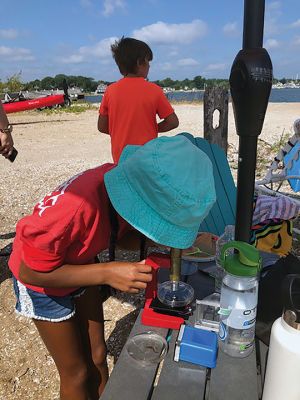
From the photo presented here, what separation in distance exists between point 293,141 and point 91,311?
10.0 ft

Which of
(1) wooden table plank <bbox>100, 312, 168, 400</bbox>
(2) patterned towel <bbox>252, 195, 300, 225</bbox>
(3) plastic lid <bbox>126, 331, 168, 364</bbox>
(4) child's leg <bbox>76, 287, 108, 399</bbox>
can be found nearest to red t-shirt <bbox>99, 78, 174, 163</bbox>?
(2) patterned towel <bbox>252, 195, 300, 225</bbox>

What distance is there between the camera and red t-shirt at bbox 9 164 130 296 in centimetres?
119

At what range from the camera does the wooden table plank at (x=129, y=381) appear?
1.01 meters

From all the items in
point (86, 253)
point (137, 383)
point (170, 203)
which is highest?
point (170, 203)

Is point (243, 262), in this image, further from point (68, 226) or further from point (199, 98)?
point (199, 98)

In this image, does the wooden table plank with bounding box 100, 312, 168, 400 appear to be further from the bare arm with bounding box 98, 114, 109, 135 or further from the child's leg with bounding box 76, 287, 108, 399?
the bare arm with bounding box 98, 114, 109, 135

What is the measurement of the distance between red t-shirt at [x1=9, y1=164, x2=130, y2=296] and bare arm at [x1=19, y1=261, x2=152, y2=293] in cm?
4

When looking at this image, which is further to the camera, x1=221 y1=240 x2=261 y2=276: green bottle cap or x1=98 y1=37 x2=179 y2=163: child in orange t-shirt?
x1=98 y1=37 x2=179 y2=163: child in orange t-shirt

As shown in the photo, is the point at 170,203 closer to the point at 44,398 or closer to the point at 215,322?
the point at 215,322

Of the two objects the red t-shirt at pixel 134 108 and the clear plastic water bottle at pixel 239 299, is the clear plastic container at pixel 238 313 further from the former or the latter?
the red t-shirt at pixel 134 108

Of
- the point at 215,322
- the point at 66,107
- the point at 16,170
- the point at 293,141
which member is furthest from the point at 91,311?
the point at 66,107

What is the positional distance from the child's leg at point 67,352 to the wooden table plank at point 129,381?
0.43m

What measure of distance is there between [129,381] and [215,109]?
320 centimetres

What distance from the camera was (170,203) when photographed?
1080 mm
